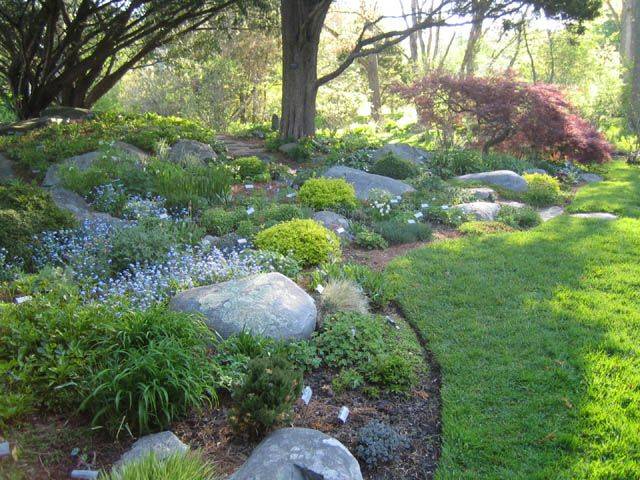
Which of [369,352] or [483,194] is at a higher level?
[483,194]

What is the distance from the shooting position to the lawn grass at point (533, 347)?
3195mm

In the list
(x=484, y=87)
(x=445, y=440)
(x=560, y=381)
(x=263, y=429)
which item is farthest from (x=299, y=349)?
(x=484, y=87)

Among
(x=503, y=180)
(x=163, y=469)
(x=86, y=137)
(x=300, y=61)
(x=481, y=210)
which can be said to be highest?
(x=300, y=61)

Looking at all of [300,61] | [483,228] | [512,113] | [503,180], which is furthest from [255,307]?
[512,113]

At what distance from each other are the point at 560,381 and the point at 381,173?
22.8ft

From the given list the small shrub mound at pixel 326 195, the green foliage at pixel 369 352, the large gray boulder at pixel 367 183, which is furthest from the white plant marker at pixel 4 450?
the large gray boulder at pixel 367 183

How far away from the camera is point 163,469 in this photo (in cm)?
262

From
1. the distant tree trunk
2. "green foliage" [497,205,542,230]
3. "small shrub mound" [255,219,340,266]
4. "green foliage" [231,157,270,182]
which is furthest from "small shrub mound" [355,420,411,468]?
the distant tree trunk

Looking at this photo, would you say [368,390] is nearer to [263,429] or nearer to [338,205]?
[263,429]

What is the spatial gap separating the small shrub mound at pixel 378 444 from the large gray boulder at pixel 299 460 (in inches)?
7.9

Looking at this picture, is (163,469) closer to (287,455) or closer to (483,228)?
(287,455)

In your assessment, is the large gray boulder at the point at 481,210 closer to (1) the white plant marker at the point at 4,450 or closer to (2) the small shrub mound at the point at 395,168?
(2) the small shrub mound at the point at 395,168

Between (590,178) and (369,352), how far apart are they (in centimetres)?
932

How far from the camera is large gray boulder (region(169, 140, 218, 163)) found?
32.0ft
